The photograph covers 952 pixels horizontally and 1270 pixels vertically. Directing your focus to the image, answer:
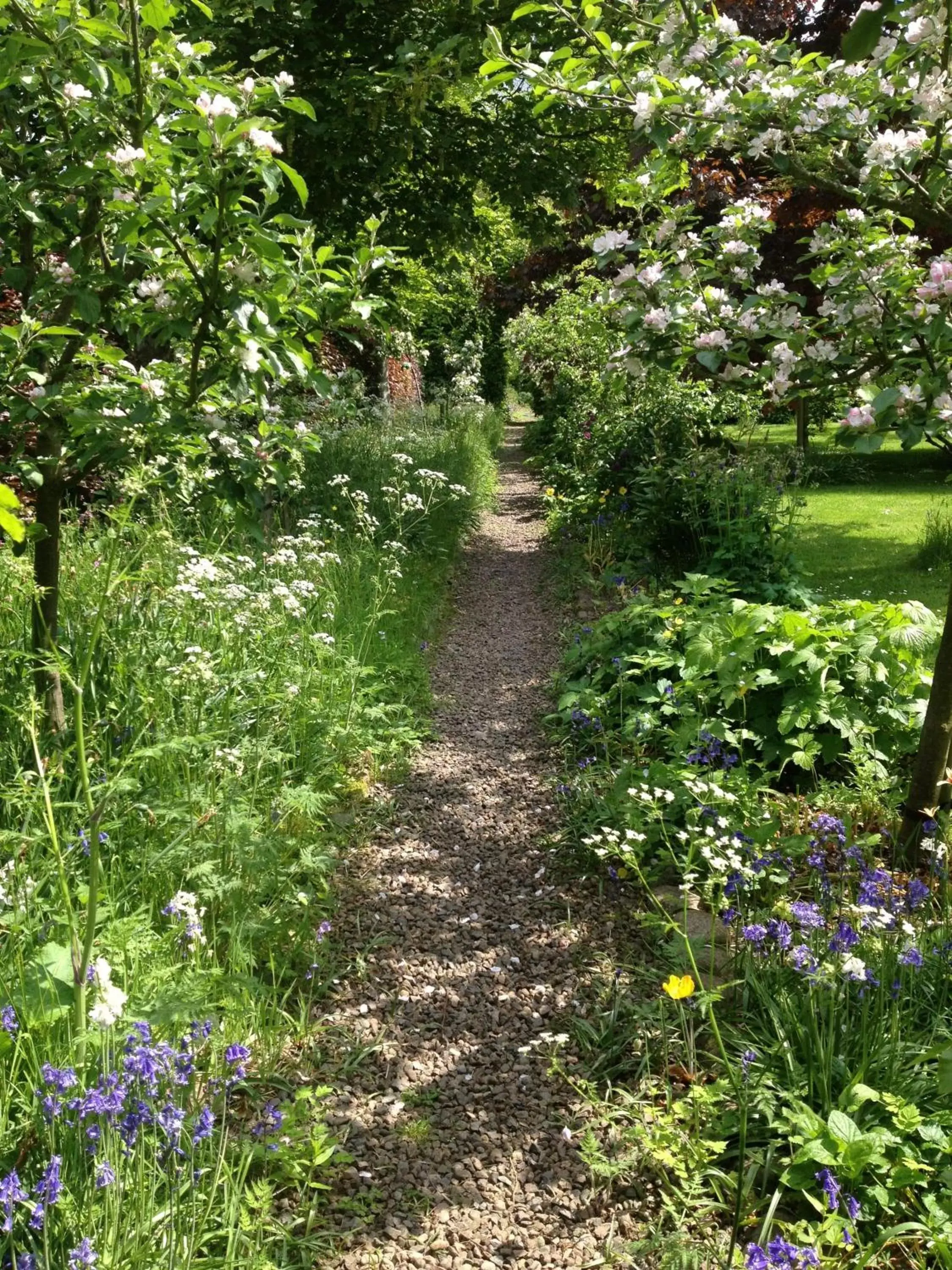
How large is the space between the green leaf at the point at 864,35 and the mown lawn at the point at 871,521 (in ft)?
5.00

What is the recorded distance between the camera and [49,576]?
2.88 meters

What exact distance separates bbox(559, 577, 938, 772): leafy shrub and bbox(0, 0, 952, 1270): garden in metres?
0.02

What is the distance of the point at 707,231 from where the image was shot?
305cm

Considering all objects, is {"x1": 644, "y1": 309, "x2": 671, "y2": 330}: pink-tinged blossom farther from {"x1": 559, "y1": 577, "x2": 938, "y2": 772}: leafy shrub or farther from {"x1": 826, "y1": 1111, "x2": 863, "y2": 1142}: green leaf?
{"x1": 826, "y1": 1111, "x2": 863, "y2": 1142}: green leaf

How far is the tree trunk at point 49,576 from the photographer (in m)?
2.81

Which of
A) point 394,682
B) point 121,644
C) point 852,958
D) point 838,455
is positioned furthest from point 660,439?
point 838,455

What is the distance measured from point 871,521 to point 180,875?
8.79 m

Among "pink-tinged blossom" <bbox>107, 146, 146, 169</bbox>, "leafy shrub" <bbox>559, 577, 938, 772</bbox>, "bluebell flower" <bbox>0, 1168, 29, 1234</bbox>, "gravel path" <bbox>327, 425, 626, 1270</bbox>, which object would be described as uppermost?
"pink-tinged blossom" <bbox>107, 146, 146, 169</bbox>

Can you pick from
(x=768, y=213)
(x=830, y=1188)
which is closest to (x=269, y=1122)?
(x=830, y=1188)

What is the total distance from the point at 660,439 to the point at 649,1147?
563cm

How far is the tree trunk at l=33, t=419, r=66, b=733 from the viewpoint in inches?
111

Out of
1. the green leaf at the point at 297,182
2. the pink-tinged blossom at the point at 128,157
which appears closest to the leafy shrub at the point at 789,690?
the green leaf at the point at 297,182

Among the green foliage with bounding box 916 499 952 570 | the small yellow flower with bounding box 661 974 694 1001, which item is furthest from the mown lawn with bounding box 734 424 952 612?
the small yellow flower with bounding box 661 974 694 1001

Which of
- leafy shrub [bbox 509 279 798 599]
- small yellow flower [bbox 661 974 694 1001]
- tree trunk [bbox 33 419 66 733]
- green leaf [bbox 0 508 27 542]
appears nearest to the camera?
green leaf [bbox 0 508 27 542]
